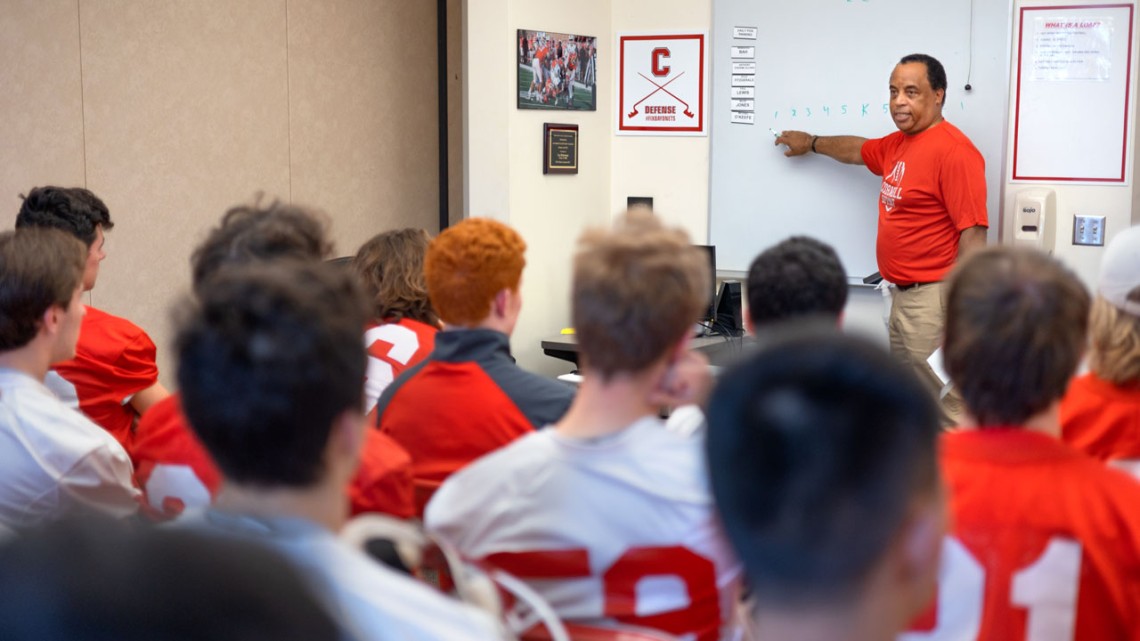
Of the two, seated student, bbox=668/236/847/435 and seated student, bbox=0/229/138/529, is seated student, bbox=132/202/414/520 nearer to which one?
seated student, bbox=0/229/138/529

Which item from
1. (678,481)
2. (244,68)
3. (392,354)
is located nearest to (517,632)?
(678,481)

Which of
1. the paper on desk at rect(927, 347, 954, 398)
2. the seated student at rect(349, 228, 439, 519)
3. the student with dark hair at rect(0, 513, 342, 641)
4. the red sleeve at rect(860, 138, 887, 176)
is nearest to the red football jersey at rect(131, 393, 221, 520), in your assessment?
the seated student at rect(349, 228, 439, 519)

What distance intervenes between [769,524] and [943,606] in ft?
2.58

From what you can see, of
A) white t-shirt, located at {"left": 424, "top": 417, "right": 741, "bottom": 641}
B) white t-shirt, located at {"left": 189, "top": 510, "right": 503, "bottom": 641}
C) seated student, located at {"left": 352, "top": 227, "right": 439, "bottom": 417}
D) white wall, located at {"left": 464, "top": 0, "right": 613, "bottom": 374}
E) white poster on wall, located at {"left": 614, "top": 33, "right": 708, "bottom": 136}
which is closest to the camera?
white t-shirt, located at {"left": 189, "top": 510, "right": 503, "bottom": 641}

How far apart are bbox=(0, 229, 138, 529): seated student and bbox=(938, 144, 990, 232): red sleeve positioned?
3450mm

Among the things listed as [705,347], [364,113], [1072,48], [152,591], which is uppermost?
[1072,48]

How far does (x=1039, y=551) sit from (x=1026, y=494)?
0.07 meters

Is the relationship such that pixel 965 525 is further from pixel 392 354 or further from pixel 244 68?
pixel 244 68

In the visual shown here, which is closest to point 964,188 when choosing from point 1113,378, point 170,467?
point 1113,378

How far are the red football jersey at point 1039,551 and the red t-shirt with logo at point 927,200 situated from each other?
3380 millimetres

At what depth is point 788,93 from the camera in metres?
5.39

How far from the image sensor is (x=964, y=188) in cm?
469

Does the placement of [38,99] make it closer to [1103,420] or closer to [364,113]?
[364,113]

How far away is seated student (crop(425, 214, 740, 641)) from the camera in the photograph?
5.29 ft
